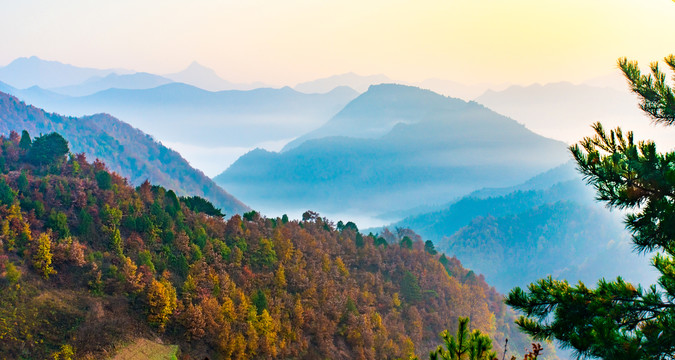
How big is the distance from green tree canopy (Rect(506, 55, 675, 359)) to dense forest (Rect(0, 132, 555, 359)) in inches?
1296

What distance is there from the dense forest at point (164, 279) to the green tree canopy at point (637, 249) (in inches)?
1296

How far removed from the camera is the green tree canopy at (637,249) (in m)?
14.1

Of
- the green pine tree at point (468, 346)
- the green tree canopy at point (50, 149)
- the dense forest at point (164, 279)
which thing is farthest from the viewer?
the green tree canopy at point (50, 149)

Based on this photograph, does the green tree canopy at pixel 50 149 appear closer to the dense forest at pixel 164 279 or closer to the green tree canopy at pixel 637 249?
the dense forest at pixel 164 279

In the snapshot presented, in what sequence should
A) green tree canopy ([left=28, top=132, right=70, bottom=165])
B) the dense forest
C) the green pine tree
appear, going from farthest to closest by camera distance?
green tree canopy ([left=28, top=132, right=70, bottom=165])
the dense forest
the green pine tree

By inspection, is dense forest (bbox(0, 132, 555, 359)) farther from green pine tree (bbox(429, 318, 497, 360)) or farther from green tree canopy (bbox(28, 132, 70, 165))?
green pine tree (bbox(429, 318, 497, 360))

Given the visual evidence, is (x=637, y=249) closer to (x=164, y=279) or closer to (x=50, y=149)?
(x=164, y=279)

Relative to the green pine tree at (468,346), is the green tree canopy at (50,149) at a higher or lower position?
higher

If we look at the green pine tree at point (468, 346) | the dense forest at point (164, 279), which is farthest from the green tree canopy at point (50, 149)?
the green pine tree at point (468, 346)

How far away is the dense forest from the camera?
139ft

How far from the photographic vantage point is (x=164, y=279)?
2040 inches

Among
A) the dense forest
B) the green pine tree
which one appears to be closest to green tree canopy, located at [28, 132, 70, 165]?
the dense forest

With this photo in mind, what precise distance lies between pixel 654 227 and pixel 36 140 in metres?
66.2

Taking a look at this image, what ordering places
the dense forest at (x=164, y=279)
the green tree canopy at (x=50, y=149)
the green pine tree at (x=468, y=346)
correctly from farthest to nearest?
the green tree canopy at (x=50, y=149)
the dense forest at (x=164, y=279)
the green pine tree at (x=468, y=346)
